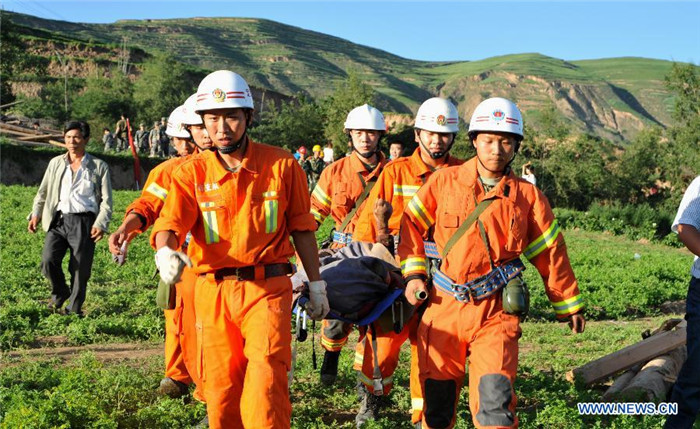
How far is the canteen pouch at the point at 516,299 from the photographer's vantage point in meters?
4.96

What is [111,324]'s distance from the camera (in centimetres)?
930

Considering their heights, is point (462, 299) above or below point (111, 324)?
above

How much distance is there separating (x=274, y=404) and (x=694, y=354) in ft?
9.68

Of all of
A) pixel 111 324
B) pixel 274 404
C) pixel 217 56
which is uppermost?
pixel 217 56

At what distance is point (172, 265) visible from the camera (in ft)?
13.8

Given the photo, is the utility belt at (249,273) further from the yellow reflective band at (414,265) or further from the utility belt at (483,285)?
the utility belt at (483,285)

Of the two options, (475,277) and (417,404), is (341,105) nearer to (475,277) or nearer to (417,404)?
(417,404)

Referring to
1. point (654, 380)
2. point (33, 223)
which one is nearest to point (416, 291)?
point (654, 380)

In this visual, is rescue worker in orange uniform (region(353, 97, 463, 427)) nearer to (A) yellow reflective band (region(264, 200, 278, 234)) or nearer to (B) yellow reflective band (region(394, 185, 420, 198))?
→ (B) yellow reflective band (region(394, 185, 420, 198))

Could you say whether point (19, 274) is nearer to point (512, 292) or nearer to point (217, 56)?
point (512, 292)

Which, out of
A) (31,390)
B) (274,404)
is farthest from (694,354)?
(31,390)

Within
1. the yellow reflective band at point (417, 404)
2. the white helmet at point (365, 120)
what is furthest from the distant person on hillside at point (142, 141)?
the yellow reflective band at point (417, 404)

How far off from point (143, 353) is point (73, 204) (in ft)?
6.87

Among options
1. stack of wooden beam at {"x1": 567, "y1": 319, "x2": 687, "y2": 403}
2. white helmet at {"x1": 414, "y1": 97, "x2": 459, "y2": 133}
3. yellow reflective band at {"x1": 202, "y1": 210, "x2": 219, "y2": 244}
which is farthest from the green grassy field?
white helmet at {"x1": 414, "y1": 97, "x2": 459, "y2": 133}
